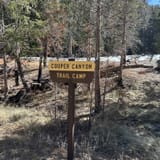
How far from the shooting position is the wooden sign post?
765 centimetres

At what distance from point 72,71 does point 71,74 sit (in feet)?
0.24

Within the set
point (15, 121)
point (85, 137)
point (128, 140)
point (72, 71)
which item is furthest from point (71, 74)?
point (15, 121)

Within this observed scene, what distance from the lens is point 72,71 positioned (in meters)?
7.73

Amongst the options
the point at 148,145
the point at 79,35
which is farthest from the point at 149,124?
the point at 79,35

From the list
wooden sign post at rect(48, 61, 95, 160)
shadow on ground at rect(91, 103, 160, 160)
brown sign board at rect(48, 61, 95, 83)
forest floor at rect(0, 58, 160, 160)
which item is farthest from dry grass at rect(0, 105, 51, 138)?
brown sign board at rect(48, 61, 95, 83)

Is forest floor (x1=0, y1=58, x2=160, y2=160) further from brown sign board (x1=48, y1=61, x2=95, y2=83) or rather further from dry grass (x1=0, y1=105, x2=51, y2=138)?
brown sign board (x1=48, y1=61, x2=95, y2=83)

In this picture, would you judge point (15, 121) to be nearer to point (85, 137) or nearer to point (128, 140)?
point (85, 137)

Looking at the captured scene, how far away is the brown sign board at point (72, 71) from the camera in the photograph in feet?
25.1

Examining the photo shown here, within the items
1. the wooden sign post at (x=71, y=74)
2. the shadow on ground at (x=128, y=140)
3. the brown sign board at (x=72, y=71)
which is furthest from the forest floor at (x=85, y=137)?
the brown sign board at (x=72, y=71)

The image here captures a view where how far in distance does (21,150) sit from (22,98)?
16525mm

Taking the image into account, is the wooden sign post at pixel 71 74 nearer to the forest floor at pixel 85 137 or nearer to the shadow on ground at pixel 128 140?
the forest floor at pixel 85 137

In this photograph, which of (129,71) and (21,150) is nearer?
(21,150)

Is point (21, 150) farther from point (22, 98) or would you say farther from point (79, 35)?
point (79, 35)

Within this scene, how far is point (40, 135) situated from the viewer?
32.1ft
